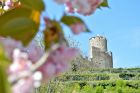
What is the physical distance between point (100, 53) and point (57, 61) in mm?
36587

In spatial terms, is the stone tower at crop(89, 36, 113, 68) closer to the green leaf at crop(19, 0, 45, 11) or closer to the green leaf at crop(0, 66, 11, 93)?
the green leaf at crop(19, 0, 45, 11)

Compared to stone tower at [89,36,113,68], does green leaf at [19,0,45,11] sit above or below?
below

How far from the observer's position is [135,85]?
2433 cm

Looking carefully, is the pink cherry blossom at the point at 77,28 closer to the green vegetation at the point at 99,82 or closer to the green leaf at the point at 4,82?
the green leaf at the point at 4,82

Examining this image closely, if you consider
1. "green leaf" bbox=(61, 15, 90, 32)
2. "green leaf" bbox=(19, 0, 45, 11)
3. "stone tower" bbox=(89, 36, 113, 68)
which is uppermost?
"stone tower" bbox=(89, 36, 113, 68)

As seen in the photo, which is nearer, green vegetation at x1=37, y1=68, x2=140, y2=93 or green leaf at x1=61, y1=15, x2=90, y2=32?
green leaf at x1=61, y1=15, x2=90, y2=32

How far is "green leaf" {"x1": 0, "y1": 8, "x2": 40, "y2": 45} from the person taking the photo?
0.61 metres

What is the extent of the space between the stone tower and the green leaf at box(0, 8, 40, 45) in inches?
1367

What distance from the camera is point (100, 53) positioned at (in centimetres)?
3700

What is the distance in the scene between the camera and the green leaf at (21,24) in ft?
2.00

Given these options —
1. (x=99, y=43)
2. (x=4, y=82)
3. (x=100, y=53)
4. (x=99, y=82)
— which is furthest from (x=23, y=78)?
(x=99, y=43)

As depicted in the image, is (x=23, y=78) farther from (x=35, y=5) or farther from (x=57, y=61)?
(x=35, y=5)

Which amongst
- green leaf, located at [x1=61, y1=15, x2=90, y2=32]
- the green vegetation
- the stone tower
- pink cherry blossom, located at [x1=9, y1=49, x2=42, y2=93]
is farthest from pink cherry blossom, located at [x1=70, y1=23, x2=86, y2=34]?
the stone tower

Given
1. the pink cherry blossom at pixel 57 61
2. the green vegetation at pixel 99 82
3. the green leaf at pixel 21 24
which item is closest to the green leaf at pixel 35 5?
the green leaf at pixel 21 24
